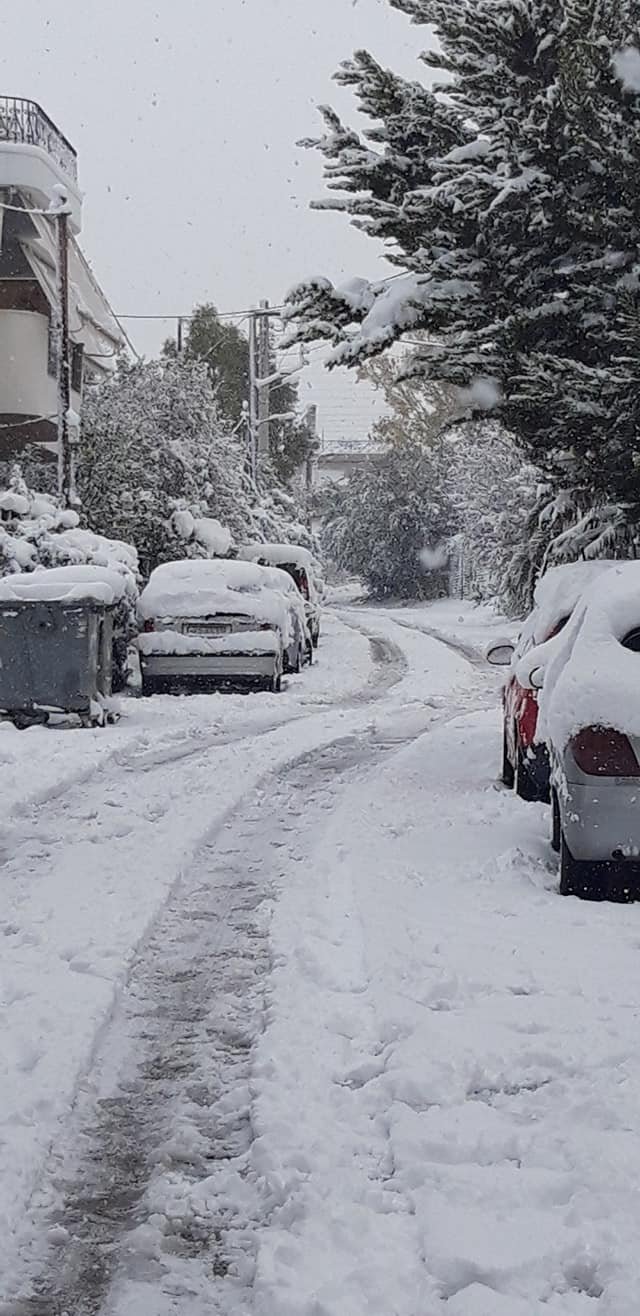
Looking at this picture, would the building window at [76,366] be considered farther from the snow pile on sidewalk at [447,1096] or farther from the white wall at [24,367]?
the snow pile on sidewalk at [447,1096]

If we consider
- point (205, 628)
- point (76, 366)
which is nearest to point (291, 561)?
point (76, 366)

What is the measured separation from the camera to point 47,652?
14.4 meters

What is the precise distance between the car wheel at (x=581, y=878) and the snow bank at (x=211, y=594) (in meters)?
10.2

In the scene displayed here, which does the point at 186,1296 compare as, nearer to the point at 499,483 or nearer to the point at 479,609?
the point at 499,483

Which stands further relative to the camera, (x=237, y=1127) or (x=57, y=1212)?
(x=237, y=1127)

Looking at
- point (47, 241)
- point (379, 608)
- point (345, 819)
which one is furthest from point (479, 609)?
point (345, 819)

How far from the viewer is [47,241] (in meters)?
32.4

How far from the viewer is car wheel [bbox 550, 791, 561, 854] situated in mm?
7539

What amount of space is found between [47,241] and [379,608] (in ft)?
97.1

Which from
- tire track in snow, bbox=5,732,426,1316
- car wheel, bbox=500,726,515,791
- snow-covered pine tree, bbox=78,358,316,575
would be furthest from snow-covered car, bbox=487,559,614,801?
snow-covered pine tree, bbox=78,358,316,575

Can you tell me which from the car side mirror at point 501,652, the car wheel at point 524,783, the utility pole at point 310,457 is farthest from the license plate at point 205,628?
the utility pole at point 310,457

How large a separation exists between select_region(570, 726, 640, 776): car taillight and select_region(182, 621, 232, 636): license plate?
10.5 m

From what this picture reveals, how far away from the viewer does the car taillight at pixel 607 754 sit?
21.8 ft

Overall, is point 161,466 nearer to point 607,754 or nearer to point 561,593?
point 561,593
